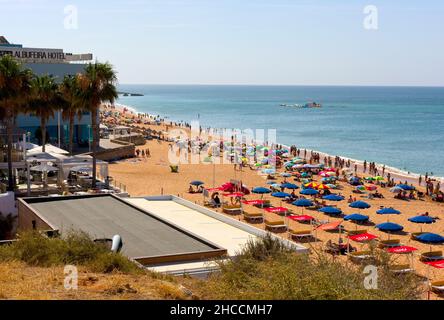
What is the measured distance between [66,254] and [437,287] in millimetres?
12170

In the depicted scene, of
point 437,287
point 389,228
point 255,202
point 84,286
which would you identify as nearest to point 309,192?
point 255,202

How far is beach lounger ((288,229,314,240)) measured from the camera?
80.9ft

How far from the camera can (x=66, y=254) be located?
12820 mm

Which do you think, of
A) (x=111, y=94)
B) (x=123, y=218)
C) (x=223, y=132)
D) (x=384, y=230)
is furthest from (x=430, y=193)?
(x=223, y=132)

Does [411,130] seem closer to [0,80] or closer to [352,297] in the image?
[0,80]

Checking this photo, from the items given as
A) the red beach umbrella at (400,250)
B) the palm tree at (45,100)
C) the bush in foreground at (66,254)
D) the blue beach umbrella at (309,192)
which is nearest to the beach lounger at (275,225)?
the red beach umbrella at (400,250)

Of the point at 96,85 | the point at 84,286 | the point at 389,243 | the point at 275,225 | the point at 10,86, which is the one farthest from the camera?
the point at 96,85

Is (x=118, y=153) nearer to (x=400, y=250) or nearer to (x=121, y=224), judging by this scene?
(x=121, y=224)

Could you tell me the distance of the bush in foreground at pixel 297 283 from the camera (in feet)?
28.6

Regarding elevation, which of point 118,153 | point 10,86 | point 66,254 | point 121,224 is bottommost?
point 118,153

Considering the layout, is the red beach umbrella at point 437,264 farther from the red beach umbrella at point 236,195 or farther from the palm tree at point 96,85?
the palm tree at point 96,85

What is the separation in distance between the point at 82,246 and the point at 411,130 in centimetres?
9746

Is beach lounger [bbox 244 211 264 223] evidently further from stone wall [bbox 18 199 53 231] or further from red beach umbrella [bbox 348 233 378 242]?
stone wall [bbox 18 199 53 231]

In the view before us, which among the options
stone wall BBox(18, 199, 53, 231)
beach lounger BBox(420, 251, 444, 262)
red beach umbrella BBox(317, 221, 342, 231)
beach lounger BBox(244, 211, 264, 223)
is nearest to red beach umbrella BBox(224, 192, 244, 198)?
beach lounger BBox(244, 211, 264, 223)
